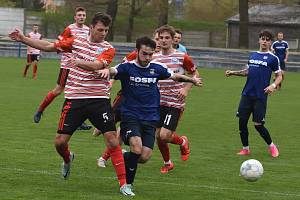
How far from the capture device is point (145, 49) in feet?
30.3

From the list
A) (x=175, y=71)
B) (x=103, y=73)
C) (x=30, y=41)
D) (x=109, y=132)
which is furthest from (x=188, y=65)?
(x=30, y=41)

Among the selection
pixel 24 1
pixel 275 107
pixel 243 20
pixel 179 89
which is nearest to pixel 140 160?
pixel 179 89

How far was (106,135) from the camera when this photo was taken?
9188 mm

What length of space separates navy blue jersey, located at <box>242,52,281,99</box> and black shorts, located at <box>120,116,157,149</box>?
3786 millimetres

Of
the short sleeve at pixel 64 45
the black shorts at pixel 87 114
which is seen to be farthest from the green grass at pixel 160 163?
the short sleeve at pixel 64 45

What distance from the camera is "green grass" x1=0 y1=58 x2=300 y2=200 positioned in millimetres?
9297

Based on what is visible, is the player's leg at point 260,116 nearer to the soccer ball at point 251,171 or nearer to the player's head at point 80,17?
the soccer ball at point 251,171

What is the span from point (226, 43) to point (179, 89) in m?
50.1

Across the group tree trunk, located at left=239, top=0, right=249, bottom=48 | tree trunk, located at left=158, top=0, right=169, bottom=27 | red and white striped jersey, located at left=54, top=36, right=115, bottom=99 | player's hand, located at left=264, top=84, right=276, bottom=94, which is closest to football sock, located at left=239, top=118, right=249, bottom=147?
player's hand, located at left=264, top=84, right=276, bottom=94

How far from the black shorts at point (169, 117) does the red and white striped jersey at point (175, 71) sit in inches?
2.2

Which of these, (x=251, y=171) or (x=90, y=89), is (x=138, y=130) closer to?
(x=90, y=89)

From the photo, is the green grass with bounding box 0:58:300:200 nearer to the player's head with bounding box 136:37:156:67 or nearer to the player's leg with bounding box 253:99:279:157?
the player's leg with bounding box 253:99:279:157

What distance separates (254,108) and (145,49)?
4.16 meters

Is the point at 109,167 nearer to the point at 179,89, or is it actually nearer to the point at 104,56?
the point at 179,89
